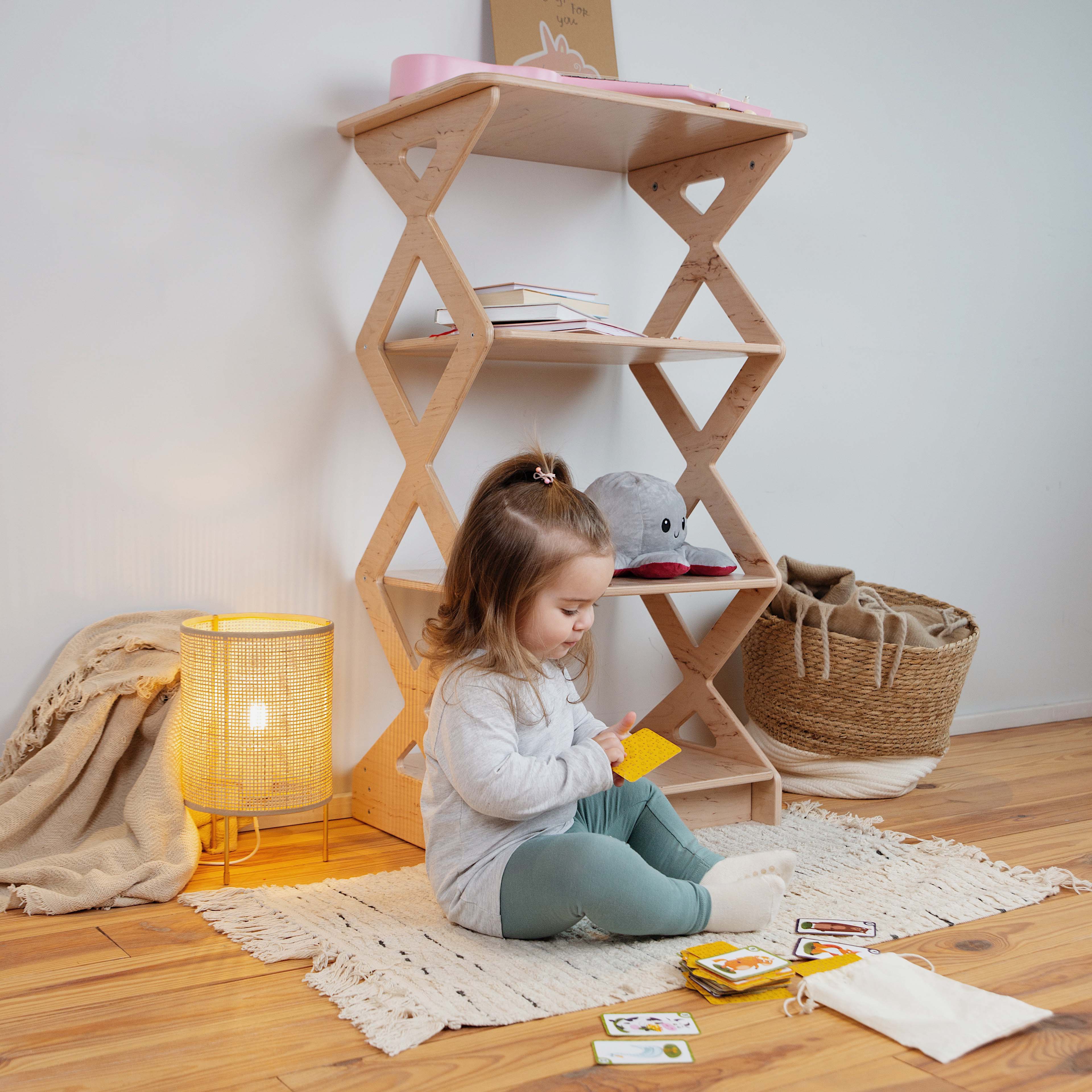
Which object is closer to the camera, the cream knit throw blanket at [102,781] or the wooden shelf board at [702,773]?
the cream knit throw blanket at [102,781]

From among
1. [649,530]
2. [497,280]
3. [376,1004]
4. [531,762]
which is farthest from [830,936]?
[497,280]

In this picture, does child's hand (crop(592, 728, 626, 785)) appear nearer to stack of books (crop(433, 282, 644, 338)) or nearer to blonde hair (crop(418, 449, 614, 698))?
blonde hair (crop(418, 449, 614, 698))

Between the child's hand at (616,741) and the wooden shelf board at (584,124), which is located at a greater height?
the wooden shelf board at (584,124)

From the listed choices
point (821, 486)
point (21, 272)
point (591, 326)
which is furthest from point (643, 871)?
point (821, 486)

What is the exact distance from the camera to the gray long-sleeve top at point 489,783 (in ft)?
4.29

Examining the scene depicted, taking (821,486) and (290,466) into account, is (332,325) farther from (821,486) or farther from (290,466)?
(821,486)

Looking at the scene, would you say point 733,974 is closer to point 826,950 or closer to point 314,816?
point 826,950

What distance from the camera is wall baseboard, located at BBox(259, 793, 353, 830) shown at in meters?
1.79

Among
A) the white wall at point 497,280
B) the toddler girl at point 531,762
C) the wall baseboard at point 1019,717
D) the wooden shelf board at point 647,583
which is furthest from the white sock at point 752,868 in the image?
the wall baseboard at point 1019,717

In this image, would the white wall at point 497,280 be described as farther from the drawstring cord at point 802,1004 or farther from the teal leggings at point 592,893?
the drawstring cord at point 802,1004

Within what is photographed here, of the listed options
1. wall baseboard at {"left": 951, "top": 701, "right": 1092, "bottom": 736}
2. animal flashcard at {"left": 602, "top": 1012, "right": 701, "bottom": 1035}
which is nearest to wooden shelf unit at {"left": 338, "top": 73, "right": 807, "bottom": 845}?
animal flashcard at {"left": 602, "top": 1012, "right": 701, "bottom": 1035}

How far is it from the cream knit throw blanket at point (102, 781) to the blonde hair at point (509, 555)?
1.45ft

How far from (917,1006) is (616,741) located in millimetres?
433

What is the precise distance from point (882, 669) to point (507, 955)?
1.01 metres
